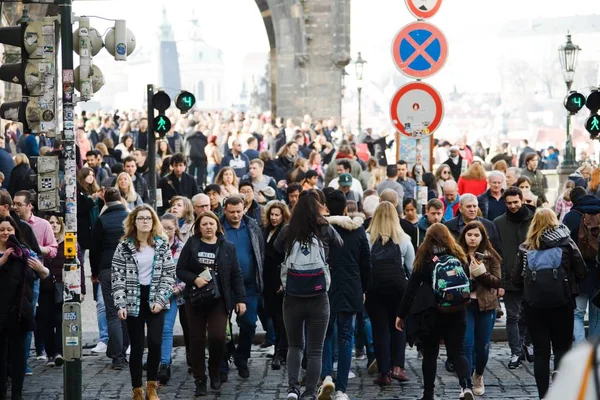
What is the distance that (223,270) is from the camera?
984 centimetres

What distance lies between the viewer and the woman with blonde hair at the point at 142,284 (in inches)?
362

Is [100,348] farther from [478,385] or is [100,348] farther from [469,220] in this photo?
[478,385]

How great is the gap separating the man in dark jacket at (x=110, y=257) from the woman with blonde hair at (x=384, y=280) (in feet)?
6.85

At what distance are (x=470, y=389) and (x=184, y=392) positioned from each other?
2181mm

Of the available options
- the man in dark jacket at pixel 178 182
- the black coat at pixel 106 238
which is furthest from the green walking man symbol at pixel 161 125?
the black coat at pixel 106 238

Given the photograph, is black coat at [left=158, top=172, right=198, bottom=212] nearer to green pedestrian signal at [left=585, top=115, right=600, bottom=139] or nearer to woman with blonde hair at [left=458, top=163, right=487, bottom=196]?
woman with blonde hair at [left=458, top=163, right=487, bottom=196]

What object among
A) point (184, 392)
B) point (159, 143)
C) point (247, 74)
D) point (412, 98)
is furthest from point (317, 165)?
point (247, 74)

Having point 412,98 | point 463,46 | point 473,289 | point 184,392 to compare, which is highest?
point 463,46

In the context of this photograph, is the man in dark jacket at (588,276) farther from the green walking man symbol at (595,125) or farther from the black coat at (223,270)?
the green walking man symbol at (595,125)

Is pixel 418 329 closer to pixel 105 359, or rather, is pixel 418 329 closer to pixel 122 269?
pixel 122 269

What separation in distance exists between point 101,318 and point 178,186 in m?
4.61

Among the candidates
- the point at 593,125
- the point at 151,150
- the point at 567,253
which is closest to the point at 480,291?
the point at 567,253

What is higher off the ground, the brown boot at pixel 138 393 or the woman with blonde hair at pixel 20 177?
the woman with blonde hair at pixel 20 177

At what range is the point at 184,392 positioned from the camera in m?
10.0
